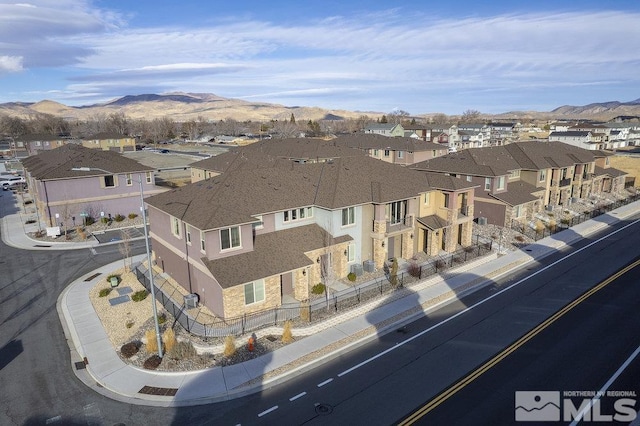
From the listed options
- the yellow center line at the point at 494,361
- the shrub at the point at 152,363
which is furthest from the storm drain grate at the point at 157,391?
the yellow center line at the point at 494,361

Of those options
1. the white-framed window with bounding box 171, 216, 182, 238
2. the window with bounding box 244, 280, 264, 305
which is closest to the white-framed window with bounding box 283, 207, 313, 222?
the window with bounding box 244, 280, 264, 305

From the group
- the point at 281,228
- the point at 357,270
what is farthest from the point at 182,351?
the point at 357,270

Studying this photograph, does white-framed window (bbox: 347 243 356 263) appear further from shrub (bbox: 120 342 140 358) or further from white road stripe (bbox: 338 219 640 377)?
shrub (bbox: 120 342 140 358)

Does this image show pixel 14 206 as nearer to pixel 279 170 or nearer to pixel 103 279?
pixel 103 279

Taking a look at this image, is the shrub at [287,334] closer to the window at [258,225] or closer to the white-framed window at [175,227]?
the window at [258,225]

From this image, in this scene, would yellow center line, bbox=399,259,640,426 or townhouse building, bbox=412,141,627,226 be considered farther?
townhouse building, bbox=412,141,627,226

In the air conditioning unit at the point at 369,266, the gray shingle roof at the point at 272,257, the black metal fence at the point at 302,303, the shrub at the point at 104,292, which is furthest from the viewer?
the air conditioning unit at the point at 369,266
